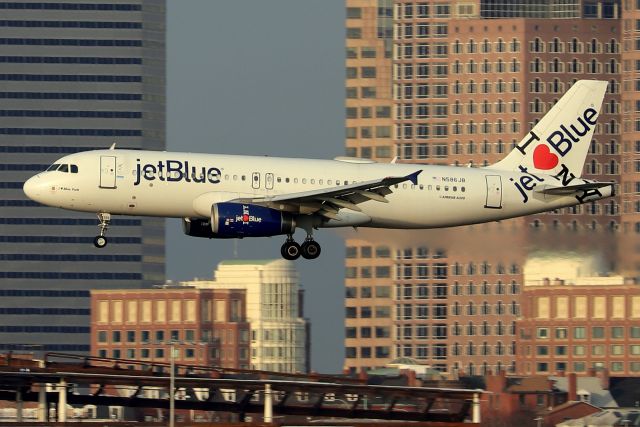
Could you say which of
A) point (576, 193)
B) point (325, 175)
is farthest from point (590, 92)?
point (325, 175)

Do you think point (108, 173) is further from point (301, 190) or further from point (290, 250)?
point (290, 250)

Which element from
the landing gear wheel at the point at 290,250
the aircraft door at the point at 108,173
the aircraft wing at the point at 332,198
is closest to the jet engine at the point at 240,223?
the aircraft wing at the point at 332,198

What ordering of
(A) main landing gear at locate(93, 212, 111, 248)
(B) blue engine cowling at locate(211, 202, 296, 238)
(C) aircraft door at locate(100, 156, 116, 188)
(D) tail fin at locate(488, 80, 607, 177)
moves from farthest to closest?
(D) tail fin at locate(488, 80, 607, 177) → (A) main landing gear at locate(93, 212, 111, 248) → (C) aircraft door at locate(100, 156, 116, 188) → (B) blue engine cowling at locate(211, 202, 296, 238)

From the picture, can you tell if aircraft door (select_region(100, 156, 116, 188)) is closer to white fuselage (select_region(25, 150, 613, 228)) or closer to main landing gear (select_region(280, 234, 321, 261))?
white fuselage (select_region(25, 150, 613, 228))

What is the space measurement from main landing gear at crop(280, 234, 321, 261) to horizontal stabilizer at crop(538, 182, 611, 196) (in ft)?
40.1

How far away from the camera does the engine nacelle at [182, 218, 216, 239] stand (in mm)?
91562

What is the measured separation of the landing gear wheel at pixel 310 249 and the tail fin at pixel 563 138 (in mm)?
11098

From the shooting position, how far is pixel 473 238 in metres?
109

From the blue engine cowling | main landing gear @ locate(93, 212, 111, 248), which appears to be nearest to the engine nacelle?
the blue engine cowling

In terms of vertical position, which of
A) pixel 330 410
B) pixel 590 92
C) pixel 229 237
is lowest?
pixel 330 410

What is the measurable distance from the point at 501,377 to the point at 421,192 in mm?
97077

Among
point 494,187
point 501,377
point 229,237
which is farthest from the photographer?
point 501,377

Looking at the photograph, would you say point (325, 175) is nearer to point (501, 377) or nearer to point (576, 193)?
point (576, 193)

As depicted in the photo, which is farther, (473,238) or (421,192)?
(473,238)
